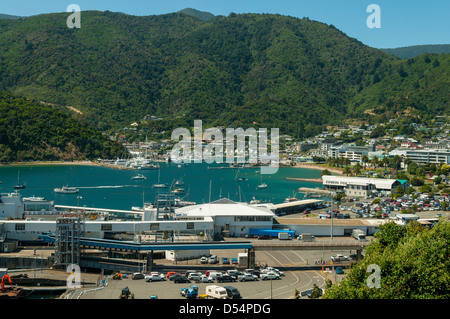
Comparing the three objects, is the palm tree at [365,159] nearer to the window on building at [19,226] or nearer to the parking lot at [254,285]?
the parking lot at [254,285]

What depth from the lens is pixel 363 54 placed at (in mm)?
113938

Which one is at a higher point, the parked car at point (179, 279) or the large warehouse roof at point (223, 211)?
the large warehouse roof at point (223, 211)

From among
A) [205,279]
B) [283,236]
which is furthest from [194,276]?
[283,236]

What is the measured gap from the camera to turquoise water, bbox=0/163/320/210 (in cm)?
3253

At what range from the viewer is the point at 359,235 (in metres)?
15.6

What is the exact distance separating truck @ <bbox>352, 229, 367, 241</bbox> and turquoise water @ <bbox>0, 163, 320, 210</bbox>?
1496 centimetres

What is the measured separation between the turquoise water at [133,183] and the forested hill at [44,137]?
382 cm

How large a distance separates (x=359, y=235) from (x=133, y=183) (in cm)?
2687

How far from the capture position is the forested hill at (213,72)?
7975 cm

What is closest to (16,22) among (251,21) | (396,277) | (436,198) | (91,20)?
(91,20)

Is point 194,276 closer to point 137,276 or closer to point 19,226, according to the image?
point 137,276

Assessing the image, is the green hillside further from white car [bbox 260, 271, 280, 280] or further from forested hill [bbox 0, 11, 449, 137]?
white car [bbox 260, 271, 280, 280]

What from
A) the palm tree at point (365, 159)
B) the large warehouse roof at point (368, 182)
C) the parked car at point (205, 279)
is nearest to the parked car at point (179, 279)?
the parked car at point (205, 279)
